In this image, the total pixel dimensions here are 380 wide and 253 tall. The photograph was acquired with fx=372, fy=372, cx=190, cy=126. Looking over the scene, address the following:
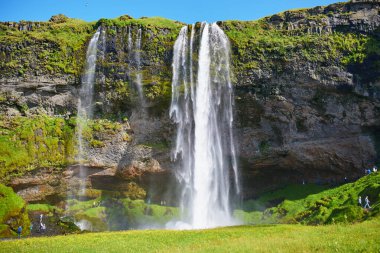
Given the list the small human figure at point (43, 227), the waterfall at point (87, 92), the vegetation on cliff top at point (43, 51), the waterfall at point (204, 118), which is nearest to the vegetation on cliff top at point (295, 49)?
the waterfall at point (204, 118)

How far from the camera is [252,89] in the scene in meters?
47.6

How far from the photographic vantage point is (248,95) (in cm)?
4778

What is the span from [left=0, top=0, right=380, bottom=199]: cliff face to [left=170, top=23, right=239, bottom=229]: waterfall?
4.66 ft

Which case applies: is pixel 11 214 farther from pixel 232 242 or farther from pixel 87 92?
pixel 232 242

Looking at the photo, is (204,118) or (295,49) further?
(204,118)

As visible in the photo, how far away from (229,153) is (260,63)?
12446 millimetres

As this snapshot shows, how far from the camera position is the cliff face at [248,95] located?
46656 mm

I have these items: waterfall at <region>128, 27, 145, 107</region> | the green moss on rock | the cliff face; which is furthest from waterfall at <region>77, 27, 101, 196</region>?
the green moss on rock

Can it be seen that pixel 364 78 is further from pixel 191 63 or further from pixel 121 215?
pixel 121 215

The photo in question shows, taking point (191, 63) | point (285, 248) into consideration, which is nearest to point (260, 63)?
point (191, 63)

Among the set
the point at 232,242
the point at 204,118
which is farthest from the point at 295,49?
the point at 232,242

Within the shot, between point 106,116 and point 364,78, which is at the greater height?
point 364,78

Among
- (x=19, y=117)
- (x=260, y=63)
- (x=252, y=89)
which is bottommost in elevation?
(x=19, y=117)

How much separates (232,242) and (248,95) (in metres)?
30.1
